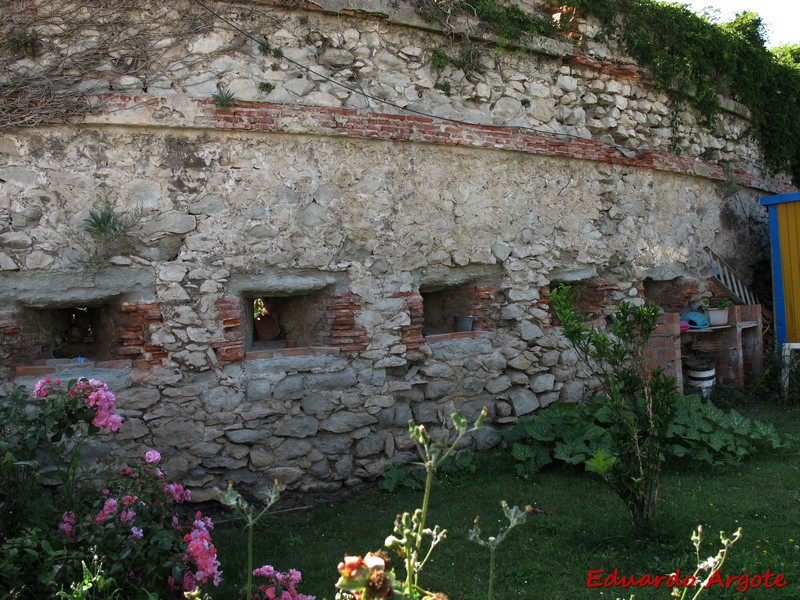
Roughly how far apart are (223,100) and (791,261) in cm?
702

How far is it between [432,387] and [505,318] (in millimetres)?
1047

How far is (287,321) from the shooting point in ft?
19.4

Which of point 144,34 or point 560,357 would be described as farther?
point 560,357

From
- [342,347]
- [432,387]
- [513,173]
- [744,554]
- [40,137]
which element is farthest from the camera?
[513,173]

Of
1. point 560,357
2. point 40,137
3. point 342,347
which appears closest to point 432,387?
point 342,347

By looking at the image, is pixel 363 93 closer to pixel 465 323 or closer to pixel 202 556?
pixel 465 323

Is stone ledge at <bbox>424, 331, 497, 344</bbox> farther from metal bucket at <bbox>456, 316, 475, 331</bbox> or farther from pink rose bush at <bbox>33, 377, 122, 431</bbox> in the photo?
pink rose bush at <bbox>33, 377, 122, 431</bbox>

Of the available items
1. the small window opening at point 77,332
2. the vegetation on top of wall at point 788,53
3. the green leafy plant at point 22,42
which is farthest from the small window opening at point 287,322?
the vegetation on top of wall at point 788,53

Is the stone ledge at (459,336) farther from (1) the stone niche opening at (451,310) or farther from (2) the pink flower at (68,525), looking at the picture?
(2) the pink flower at (68,525)

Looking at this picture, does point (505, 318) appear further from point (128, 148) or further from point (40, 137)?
point (40, 137)

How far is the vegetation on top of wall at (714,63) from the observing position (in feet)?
24.2

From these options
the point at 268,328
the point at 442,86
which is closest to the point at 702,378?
the point at 442,86

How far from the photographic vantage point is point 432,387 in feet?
19.3

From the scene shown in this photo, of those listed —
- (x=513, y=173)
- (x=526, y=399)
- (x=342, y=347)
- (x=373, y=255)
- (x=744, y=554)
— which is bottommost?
(x=744, y=554)
